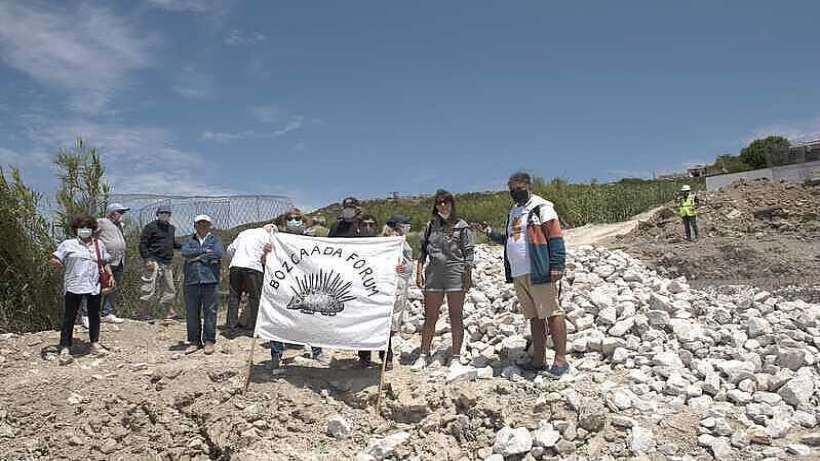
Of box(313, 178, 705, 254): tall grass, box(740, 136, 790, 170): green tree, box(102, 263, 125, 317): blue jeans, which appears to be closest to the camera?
box(102, 263, 125, 317): blue jeans

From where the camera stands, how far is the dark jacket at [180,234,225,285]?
260 inches

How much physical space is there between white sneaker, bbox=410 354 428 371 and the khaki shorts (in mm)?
1131

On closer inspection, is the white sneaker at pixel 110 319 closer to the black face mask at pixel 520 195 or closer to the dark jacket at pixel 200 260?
the dark jacket at pixel 200 260

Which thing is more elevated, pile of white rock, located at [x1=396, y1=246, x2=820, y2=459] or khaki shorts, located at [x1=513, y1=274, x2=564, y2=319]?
khaki shorts, located at [x1=513, y1=274, x2=564, y2=319]

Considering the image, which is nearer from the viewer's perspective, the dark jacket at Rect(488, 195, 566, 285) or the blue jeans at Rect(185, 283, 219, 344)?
the dark jacket at Rect(488, 195, 566, 285)

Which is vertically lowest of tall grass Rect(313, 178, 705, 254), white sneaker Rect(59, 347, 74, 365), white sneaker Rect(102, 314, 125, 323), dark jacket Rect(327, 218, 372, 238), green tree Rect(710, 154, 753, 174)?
white sneaker Rect(59, 347, 74, 365)

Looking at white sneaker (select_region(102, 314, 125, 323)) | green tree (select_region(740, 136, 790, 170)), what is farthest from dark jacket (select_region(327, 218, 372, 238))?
green tree (select_region(740, 136, 790, 170))

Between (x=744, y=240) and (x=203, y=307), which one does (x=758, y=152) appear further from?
(x=203, y=307)

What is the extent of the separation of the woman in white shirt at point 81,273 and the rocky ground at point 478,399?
11.0 inches

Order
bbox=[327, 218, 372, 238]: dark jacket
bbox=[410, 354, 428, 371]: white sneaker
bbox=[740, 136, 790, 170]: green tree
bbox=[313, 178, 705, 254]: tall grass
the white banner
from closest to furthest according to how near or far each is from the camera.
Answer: the white banner < bbox=[410, 354, 428, 371]: white sneaker < bbox=[327, 218, 372, 238]: dark jacket < bbox=[313, 178, 705, 254]: tall grass < bbox=[740, 136, 790, 170]: green tree

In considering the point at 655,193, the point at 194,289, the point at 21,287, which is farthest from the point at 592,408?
the point at 655,193

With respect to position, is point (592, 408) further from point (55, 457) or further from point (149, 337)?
point (149, 337)

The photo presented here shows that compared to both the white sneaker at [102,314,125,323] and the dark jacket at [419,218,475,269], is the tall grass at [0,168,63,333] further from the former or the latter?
the dark jacket at [419,218,475,269]

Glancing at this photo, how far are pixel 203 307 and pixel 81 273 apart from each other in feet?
3.96
